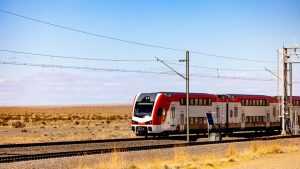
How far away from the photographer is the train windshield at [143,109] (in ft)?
134

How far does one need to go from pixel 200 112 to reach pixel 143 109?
512 cm

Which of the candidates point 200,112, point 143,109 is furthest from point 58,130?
point 200,112

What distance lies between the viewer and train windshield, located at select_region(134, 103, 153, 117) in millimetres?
40781

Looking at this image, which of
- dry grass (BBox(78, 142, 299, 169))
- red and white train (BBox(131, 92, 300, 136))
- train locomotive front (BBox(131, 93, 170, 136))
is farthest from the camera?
red and white train (BBox(131, 92, 300, 136))

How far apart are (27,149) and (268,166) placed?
13921 mm

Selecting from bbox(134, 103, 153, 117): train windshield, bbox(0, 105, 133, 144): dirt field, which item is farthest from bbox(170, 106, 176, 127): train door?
bbox(0, 105, 133, 144): dirt field

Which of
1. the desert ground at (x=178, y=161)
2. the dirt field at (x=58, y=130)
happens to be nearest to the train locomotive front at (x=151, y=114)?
the dirt field at (x=58, y=130)

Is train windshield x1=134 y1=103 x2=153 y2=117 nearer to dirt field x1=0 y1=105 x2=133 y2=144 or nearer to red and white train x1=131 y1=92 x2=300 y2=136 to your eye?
red and white train x1=131 y1=92 x2=300 y2=136

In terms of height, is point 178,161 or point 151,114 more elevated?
point 151,114

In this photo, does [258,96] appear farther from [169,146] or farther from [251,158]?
[251,158]

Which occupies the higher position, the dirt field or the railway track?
the railway track

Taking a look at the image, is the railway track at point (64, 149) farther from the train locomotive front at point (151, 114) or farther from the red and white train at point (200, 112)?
Answer: the red and white train at point (200, 112)

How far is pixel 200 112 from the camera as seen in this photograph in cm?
4388

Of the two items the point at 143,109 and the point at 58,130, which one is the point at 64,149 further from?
the point at 58,130
